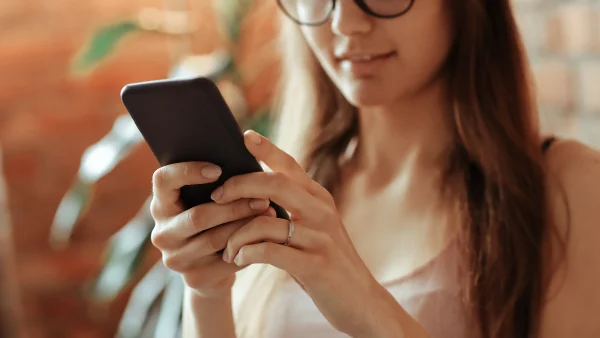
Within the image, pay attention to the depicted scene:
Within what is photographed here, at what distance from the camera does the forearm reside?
73 centimetres

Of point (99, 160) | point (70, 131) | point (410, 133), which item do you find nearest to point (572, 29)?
point (410, 133)

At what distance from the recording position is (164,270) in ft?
4.26

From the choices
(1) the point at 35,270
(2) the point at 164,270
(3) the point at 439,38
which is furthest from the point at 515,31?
(1) the point at 35,270

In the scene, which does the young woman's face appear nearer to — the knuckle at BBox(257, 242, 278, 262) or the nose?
the nose

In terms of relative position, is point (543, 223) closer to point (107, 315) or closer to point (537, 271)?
point (537, 271)

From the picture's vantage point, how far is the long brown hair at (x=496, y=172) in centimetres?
72

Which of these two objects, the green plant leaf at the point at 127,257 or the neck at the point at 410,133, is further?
the green plant leaf at the point at 127,257

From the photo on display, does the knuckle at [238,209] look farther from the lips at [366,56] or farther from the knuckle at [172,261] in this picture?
the lips at [366,56]

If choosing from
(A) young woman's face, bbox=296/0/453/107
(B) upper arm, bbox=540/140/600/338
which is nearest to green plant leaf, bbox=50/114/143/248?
(A) young woman's face, bbox=296/0/453/107

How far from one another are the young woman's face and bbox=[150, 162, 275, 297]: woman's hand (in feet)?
0.89

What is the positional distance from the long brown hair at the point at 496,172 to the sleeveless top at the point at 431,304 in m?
0.02

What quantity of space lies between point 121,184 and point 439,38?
51.5 inches

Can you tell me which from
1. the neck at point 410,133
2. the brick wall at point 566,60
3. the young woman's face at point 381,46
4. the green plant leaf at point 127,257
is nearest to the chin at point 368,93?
the young woman's face at point 381,46

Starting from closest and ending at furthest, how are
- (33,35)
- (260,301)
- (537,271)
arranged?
(537,271), (260,301), (33,35)
